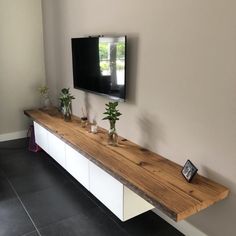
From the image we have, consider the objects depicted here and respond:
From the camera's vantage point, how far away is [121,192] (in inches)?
74.3

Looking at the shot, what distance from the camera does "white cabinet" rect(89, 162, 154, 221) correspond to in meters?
1.90

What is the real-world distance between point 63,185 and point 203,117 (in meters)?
1.64

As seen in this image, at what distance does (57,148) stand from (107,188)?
1.05 m

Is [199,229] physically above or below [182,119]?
below

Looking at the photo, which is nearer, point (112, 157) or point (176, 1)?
point (176, 1)

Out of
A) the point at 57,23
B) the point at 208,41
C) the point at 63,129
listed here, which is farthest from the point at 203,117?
the point at 57,23

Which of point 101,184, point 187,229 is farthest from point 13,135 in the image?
point 187,229

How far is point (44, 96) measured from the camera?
13.3 ft

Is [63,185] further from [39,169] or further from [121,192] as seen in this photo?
[121,192]

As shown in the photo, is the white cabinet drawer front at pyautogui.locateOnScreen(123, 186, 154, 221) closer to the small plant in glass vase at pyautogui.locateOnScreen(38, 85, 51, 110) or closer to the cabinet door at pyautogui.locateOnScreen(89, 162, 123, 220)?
the cabinet door at pyautogui.locateOnScreen(89, 162, 123, 220)

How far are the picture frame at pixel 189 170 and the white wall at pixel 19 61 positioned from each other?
2.87 metres

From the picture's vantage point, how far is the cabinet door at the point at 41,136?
126 inches

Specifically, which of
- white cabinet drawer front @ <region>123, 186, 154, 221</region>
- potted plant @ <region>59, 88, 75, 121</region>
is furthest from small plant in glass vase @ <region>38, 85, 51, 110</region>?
white cabinet drawer front @ <region>123, 186, 154, 221</region>

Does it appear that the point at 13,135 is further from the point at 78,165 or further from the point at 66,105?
the point at 78,165
